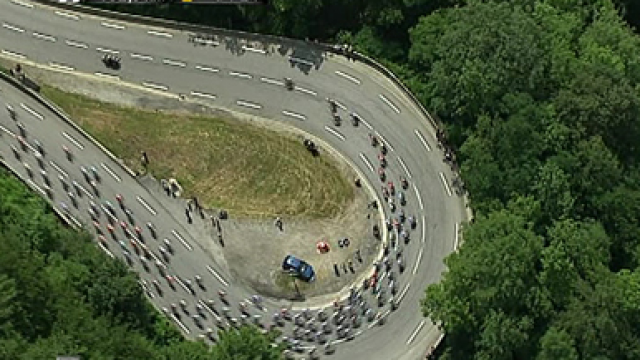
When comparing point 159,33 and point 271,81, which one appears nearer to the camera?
point 271,81

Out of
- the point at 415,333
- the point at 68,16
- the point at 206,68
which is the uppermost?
the point at 68,16

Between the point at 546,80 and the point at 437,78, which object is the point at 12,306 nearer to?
the point at 437,78

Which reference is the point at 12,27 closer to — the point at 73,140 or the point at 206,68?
the point at 73,140

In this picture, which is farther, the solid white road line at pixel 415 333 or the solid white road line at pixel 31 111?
the solid white road line at pixel 31 111

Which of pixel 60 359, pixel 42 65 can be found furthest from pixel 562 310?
pixel 42 65

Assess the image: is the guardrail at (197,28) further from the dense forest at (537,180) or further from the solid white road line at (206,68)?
the dense forest at (537,180)

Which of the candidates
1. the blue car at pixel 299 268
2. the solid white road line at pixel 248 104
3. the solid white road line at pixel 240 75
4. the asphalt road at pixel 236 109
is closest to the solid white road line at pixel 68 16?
the asphalt road at pixel 236 109

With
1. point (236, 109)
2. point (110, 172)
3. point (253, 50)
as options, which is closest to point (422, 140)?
point (236, 109)

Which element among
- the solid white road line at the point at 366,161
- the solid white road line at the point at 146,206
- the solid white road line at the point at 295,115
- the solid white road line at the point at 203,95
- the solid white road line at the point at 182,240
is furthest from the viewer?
the solid white road line at the point at 203,95
